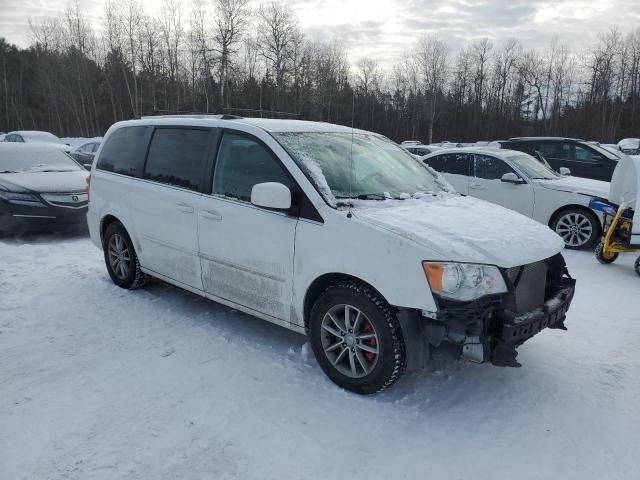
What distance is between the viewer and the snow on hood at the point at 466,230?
299 cm

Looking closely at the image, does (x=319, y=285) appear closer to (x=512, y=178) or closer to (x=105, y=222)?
(x=105, y=222)

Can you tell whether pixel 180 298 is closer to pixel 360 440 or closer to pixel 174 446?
pixel 174 446

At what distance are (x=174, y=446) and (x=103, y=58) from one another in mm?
56719

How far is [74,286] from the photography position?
5492 mm

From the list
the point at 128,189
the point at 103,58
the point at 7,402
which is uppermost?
the point at 103,58

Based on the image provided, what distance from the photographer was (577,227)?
8109mm

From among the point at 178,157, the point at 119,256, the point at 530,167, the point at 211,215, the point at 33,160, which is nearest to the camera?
the point at 211,215

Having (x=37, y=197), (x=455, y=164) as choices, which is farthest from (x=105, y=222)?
(x=455, y=164)

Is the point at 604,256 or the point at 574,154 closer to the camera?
the point at 604,256

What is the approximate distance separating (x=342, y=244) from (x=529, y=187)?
21.3 ft

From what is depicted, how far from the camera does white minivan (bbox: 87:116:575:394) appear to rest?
2.98 meters

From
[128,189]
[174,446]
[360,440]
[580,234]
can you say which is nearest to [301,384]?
[360,440]

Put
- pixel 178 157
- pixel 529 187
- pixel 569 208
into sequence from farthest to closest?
1. pixel 529 187
2. pixel 569 208
3. pixel 178 157

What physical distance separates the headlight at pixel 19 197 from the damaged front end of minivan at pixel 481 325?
6870 millimetres
